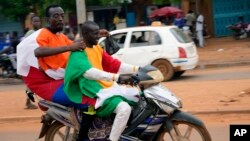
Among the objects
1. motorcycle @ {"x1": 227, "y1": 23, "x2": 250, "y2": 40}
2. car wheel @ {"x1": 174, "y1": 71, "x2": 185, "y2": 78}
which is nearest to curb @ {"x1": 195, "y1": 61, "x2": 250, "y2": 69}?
car wheel @ {"x1": 174, "y1": 71, "x2": 185, "y2": 78}

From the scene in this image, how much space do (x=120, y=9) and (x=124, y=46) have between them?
50.7 ft

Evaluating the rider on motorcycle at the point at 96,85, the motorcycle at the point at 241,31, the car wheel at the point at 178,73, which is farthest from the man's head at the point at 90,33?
the motorcycle at the point at 241,31

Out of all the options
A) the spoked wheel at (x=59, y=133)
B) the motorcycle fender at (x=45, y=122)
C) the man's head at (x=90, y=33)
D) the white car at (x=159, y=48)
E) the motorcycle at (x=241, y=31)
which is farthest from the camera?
the motorcycle at (x=241, y=31)

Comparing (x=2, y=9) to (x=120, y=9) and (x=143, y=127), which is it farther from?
(x=143, y=127)

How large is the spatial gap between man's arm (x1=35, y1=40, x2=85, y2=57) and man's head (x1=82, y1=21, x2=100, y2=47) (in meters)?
0.17

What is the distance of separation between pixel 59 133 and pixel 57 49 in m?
1.34

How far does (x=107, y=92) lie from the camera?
216 inches

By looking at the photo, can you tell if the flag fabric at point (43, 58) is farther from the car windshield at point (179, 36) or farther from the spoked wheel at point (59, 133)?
the car windshield at point (179, 36)

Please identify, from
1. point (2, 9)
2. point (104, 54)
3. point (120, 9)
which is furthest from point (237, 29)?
point (104, 54)

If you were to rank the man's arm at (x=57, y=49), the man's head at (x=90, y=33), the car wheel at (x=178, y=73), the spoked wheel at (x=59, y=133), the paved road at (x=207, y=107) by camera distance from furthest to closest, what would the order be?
the car wheel at (x=178, y=73), the paved road at (x=207, y=107), the spoked wheel at (x=59, y=133), the man's head at (x=90, y=33), the man's arm at (x=57, y=49)

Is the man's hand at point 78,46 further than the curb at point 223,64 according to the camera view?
No

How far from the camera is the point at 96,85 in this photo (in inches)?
218

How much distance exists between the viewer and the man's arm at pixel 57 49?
536 cm

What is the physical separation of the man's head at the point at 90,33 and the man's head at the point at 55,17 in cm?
41
